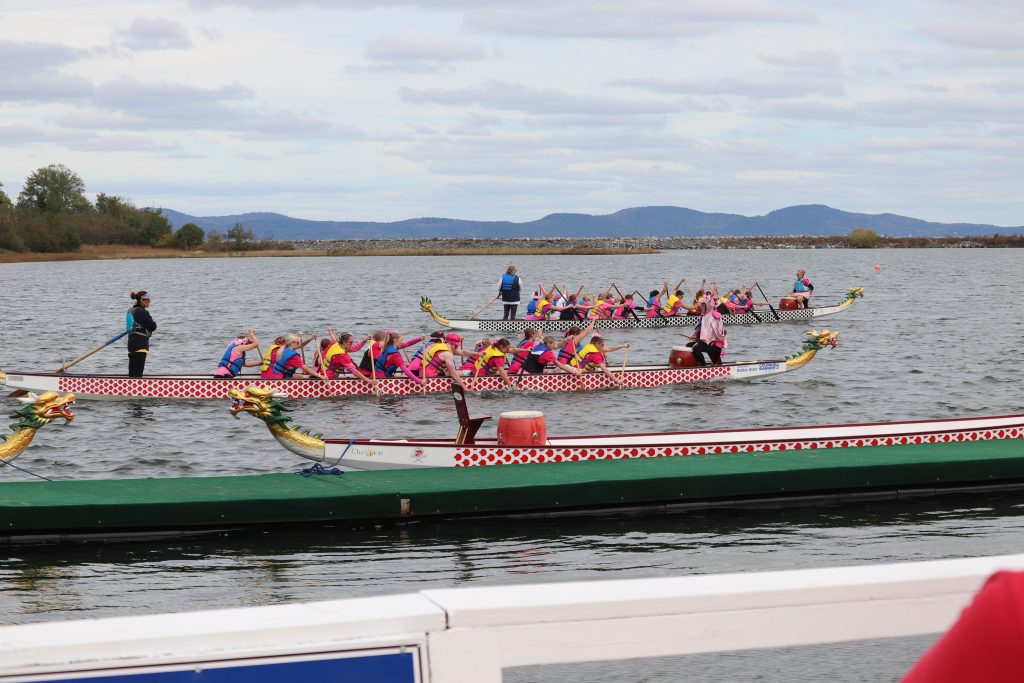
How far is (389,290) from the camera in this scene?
79562 mm

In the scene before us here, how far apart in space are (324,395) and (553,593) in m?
20.2

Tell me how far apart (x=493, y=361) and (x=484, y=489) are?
10285mm

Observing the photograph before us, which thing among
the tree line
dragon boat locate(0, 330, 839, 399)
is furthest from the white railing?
the tree line

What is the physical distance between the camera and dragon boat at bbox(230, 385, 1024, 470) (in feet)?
43.3

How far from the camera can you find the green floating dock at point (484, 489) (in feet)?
37.8

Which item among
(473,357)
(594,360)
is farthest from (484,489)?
(594,360)

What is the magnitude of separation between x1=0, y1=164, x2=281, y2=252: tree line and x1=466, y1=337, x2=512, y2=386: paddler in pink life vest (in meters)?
106

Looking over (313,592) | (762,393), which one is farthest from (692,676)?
(762,393)

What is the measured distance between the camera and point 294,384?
21.8m

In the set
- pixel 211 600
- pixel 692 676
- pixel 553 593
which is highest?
pixel 553 593

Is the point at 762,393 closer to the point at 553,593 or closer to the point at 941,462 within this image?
the point at 941,462

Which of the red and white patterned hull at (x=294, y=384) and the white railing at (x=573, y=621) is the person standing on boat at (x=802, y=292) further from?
the white railing at (x=573, y=621)

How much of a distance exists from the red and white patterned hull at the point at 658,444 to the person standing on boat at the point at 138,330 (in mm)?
8760

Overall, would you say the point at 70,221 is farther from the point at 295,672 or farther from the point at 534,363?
the point at 295,672
